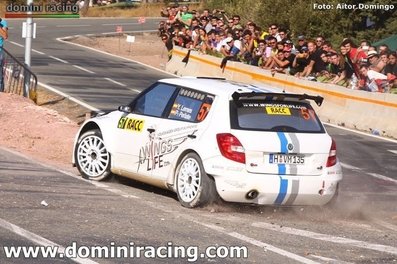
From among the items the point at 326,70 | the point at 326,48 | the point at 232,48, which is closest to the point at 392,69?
the point at 326,48

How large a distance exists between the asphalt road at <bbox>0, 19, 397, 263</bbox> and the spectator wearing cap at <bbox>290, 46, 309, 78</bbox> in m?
9.35

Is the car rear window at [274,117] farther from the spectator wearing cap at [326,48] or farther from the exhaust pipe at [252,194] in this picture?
the spectator wearing cap at [326,48]

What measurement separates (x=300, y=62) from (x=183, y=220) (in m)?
16.4

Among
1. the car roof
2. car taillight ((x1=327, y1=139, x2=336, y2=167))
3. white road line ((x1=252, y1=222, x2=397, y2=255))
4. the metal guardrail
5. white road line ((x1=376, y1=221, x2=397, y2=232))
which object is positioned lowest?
the metal guardrail

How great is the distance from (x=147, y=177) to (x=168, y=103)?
37.6 inches

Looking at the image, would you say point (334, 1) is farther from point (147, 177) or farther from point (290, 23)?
point (147, 177)

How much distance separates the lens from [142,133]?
12898 mm

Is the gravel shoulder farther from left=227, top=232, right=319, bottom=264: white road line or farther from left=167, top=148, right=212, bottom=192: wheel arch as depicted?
left=227, top=232, right=319, bottom=264: white road line

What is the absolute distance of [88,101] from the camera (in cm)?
2572

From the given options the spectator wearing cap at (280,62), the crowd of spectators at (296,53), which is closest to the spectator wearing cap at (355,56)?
the crowd of spectators at (296,53)

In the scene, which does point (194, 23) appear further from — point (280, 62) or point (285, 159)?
point (285, 159)

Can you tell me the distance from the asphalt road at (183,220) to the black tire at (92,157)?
21 cm

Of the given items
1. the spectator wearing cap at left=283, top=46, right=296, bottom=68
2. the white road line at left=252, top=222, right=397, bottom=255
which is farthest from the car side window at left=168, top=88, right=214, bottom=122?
the spectator wearing cap at left=283, top=46, right=296, bottom=68

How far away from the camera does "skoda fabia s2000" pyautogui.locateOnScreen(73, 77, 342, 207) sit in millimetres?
11656
